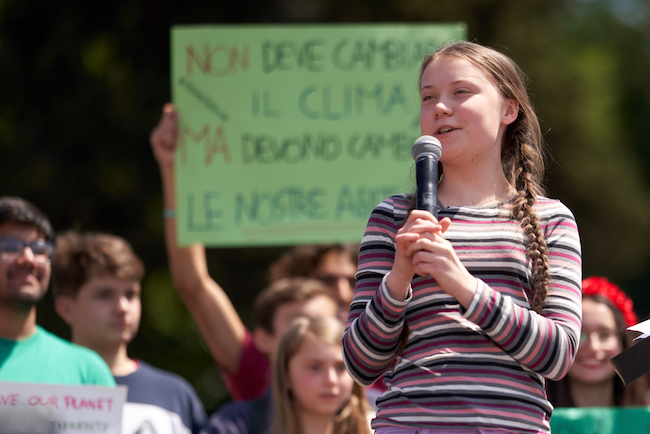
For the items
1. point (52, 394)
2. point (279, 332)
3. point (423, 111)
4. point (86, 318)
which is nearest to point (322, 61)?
point (279, 332)

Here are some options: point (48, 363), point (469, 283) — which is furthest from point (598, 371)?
point (48, 363)

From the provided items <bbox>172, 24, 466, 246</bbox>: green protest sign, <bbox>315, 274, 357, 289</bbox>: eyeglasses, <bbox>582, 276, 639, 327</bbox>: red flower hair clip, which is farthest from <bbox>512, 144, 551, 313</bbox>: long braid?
<bbox>315, 274, 357, 289</bbox>: eyeglasses

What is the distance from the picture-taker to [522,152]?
1.87 metres

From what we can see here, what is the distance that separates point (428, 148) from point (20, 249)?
85.5 inches

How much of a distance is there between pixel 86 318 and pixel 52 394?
101 cm

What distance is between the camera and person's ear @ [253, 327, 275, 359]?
13.1 feet

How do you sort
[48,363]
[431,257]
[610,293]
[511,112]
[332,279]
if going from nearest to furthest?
1. [431,257]
2. [511,112]
3. [48,363]
4. [610,293]
5. [332,279]

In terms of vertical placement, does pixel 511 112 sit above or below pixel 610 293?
above

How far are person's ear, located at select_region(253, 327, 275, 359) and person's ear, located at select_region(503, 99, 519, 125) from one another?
238 centimetres

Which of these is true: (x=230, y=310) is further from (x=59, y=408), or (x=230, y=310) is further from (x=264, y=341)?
(x=59, y=408)

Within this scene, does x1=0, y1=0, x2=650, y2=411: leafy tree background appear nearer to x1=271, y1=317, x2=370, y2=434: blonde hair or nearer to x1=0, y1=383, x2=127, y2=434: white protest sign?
x1=271, y1=317, x2=370, y2=434: blonde hair

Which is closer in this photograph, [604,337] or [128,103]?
[604,337]

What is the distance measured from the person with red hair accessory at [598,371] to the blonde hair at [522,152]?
5.17ft

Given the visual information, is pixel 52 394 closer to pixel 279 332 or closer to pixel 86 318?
pixel 86 318
